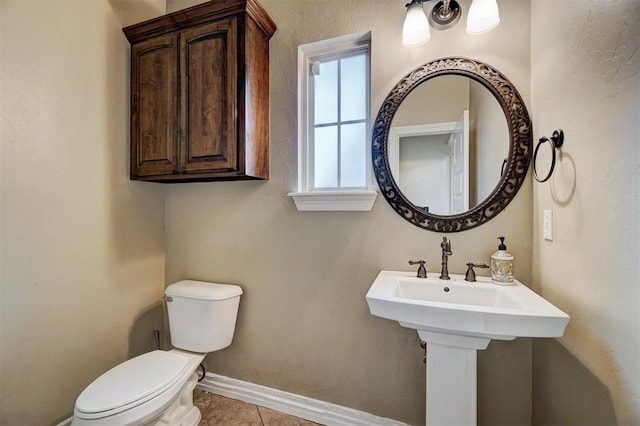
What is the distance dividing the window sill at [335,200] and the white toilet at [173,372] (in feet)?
2.16

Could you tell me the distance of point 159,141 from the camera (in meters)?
1.58

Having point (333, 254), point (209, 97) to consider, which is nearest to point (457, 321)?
point (333, 254)

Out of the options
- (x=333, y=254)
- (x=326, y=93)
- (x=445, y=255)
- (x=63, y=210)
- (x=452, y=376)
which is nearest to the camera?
(x=452, y=376)

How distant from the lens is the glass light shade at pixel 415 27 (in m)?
1.25

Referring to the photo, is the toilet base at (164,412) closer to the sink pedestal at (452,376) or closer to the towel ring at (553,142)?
the sink pedestal at (452,376)

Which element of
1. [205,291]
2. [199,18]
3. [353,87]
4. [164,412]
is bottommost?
[164,412]

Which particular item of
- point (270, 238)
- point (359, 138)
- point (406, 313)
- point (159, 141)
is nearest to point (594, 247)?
point (406, 313)

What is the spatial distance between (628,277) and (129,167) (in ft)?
7.35

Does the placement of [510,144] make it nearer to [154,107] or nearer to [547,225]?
[547,225]

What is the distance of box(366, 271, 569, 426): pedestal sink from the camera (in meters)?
0.86

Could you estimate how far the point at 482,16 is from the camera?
1.16 metres

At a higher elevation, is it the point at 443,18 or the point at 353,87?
the point at 443,18

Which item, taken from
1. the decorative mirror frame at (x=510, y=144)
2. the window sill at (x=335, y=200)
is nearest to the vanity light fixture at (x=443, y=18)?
the decorative mirror frame at (x=510, y=144)

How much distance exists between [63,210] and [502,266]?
2.07 m
